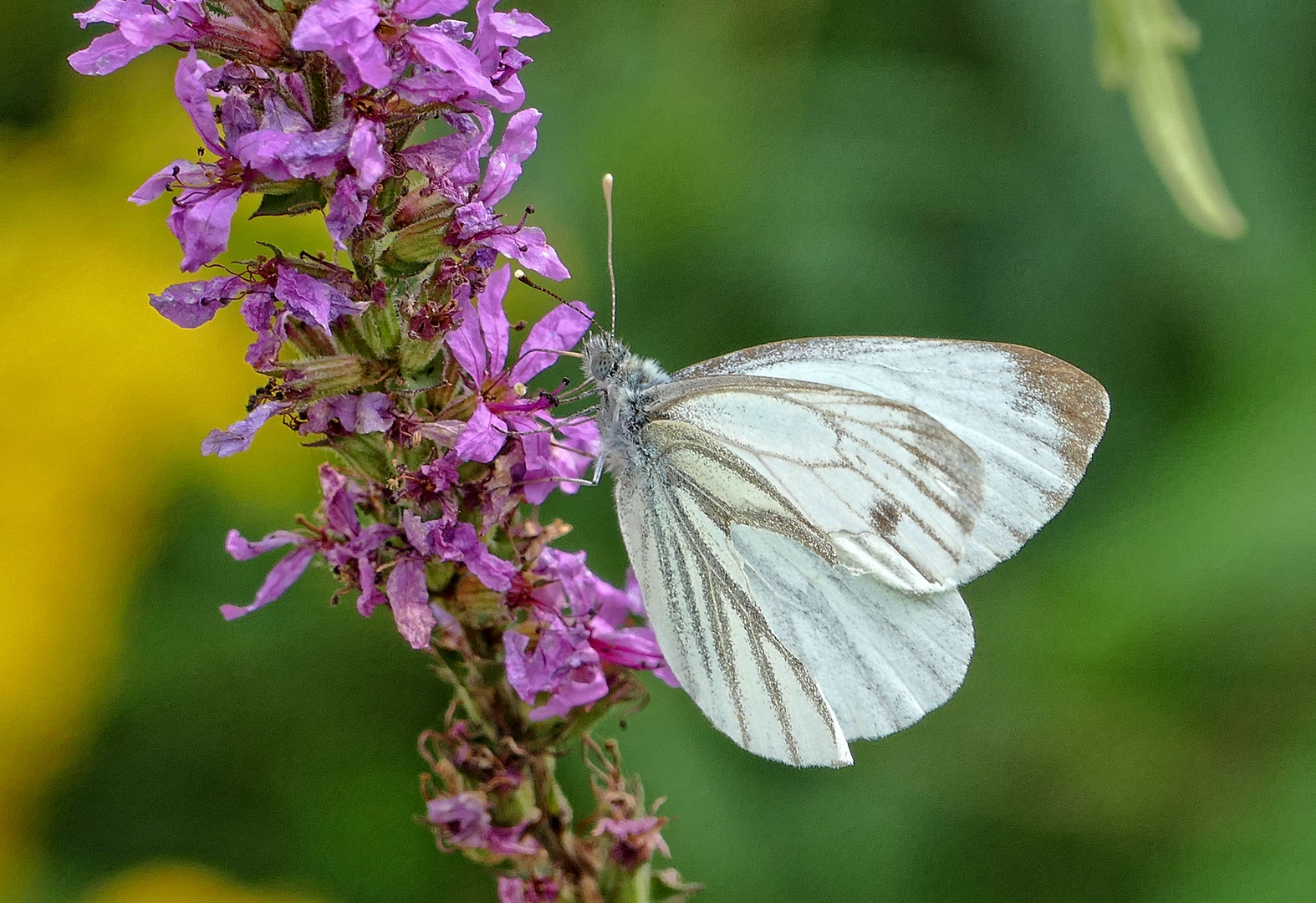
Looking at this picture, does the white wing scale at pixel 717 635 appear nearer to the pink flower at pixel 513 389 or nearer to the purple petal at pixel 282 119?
the pink flower at pixel 513 389

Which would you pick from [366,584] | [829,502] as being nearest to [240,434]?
[366,584]

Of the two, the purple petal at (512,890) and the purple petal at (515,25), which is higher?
the purple petal at (515,25)

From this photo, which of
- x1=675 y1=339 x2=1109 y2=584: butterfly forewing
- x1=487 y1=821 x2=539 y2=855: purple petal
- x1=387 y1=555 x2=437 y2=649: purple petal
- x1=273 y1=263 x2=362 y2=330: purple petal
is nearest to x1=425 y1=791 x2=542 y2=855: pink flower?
x1=487 y1=821 x2=539 y2=855: purple petal

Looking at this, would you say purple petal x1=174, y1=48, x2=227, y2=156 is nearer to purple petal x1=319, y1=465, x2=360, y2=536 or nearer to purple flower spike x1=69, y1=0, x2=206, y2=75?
purple flower spike x1=69, y1=0, x2=206, y2=75

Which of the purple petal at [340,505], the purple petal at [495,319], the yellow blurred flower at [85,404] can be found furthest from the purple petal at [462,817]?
the yellow blurred flower at [85,404]

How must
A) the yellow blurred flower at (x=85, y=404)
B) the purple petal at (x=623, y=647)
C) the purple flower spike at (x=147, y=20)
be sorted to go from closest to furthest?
the purple flower spike at (x=147, y=20) < the purple petal at (x=623, y=647) < the yellow blurred flower at (x=85, y=404)

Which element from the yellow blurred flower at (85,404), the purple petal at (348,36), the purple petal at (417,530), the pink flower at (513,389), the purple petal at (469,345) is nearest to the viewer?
the purple petal at (348,36)
